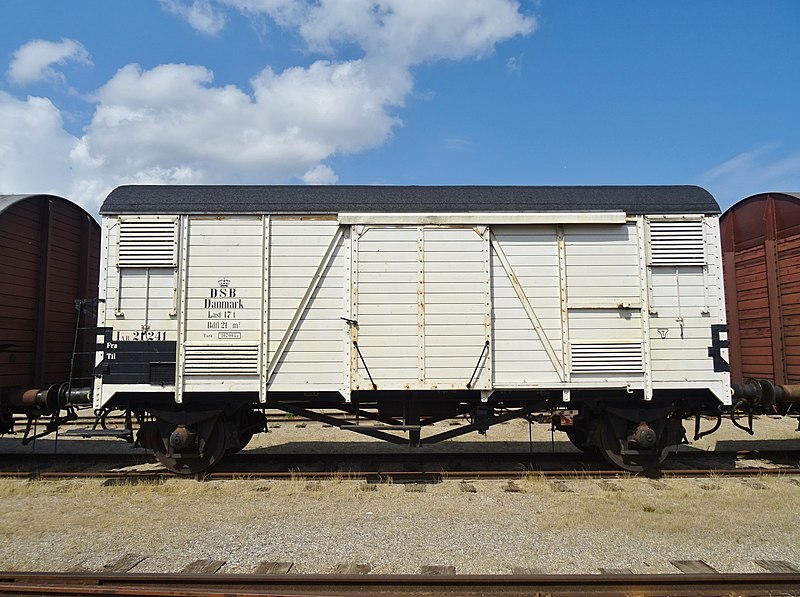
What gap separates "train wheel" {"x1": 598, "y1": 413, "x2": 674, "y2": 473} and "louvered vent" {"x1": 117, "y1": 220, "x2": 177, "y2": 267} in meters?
7.11

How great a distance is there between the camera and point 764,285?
880 centimetres

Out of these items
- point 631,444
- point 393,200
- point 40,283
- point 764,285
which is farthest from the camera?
point 764,285

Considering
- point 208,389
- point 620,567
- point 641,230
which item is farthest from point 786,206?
point 208,389

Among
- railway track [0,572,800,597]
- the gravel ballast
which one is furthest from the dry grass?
railway track [0,572,800,597]

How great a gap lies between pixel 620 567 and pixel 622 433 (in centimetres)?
335

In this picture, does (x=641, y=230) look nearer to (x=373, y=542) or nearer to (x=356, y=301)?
(x=356, y=301)

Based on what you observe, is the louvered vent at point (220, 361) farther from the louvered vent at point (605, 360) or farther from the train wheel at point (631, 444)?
the train wheel at point (631, 444)

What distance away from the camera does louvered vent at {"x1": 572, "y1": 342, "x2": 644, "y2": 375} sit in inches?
288

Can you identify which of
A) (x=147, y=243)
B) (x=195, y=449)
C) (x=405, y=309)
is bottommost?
(x=195, y=449)

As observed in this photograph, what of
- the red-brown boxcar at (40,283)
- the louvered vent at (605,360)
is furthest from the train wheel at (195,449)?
the louvered vent at (605,360)

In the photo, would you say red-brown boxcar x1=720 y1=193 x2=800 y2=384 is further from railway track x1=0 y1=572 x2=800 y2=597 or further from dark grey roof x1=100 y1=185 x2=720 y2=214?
railway track x1=0 y1=572 x2=800 y2=597

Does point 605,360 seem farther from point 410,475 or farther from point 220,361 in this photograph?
point 220,361

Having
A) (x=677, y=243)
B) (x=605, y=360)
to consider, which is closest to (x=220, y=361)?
(x=605, y=360)

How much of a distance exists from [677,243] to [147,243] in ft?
26.3
